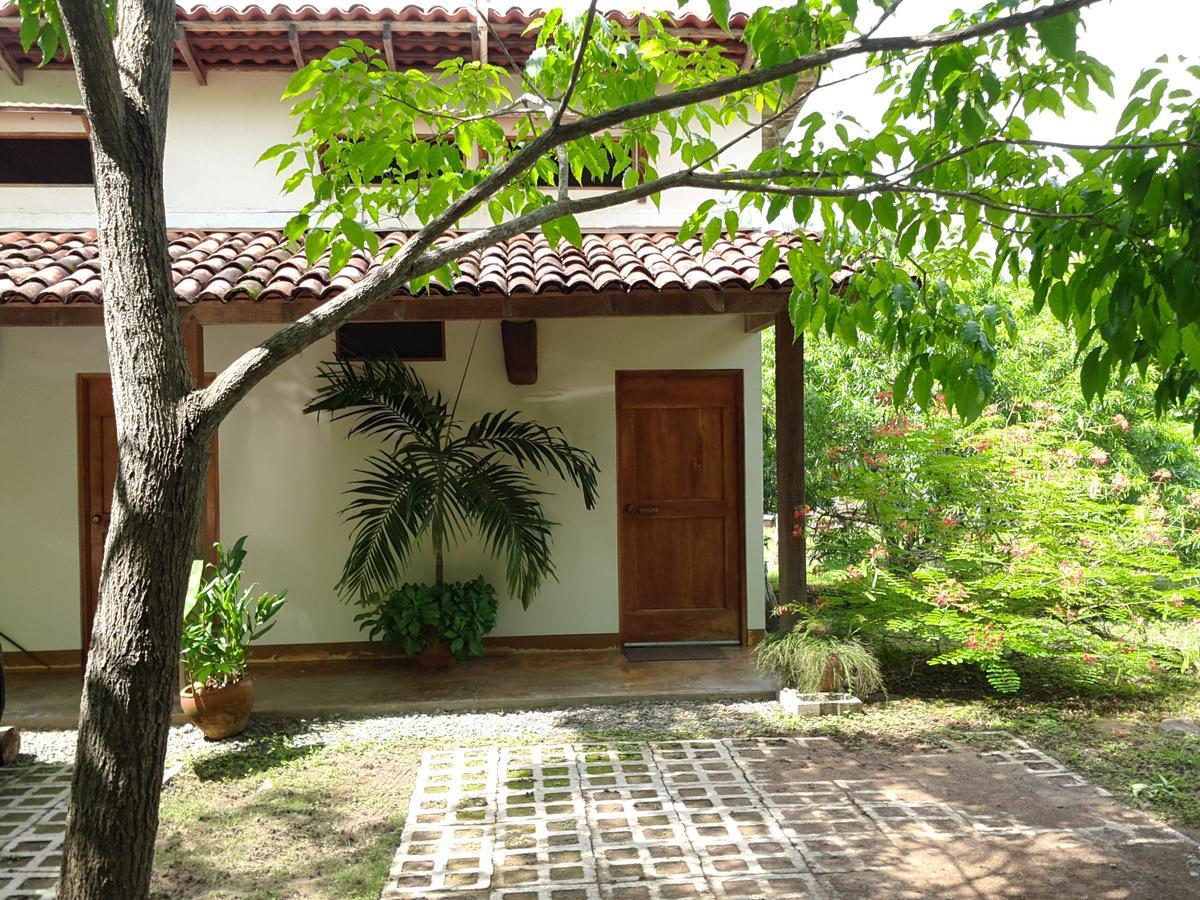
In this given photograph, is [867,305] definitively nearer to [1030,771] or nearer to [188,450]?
[188,450]

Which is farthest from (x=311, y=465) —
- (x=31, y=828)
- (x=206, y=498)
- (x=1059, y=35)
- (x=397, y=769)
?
(x=1059, y=35)

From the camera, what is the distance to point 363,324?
309 inches

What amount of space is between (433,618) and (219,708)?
1.79 metres

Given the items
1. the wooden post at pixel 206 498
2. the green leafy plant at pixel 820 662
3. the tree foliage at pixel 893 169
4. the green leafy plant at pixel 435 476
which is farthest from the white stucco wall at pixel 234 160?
the tree foliage at pixel 893 169

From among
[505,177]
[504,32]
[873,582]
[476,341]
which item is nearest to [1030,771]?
[873,582]

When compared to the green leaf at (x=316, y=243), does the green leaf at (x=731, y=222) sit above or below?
above

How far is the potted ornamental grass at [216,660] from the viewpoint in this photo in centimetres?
585

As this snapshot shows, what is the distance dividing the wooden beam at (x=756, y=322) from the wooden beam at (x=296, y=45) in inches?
162

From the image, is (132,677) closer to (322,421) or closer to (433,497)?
(433,497)

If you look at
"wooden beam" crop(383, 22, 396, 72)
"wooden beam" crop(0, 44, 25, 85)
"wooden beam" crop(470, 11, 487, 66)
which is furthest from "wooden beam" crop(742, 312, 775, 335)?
"wooden beam" crop(0, 44, 25, 85)

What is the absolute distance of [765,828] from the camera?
4.50 m

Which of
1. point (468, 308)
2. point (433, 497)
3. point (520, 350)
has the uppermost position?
point (468, 308)

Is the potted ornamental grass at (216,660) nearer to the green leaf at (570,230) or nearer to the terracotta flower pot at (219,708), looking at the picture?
the terracotta flower pot at (219,708)

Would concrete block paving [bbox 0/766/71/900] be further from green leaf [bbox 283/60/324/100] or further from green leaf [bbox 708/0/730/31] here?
green leaf [bbox 708/0/730/31]
